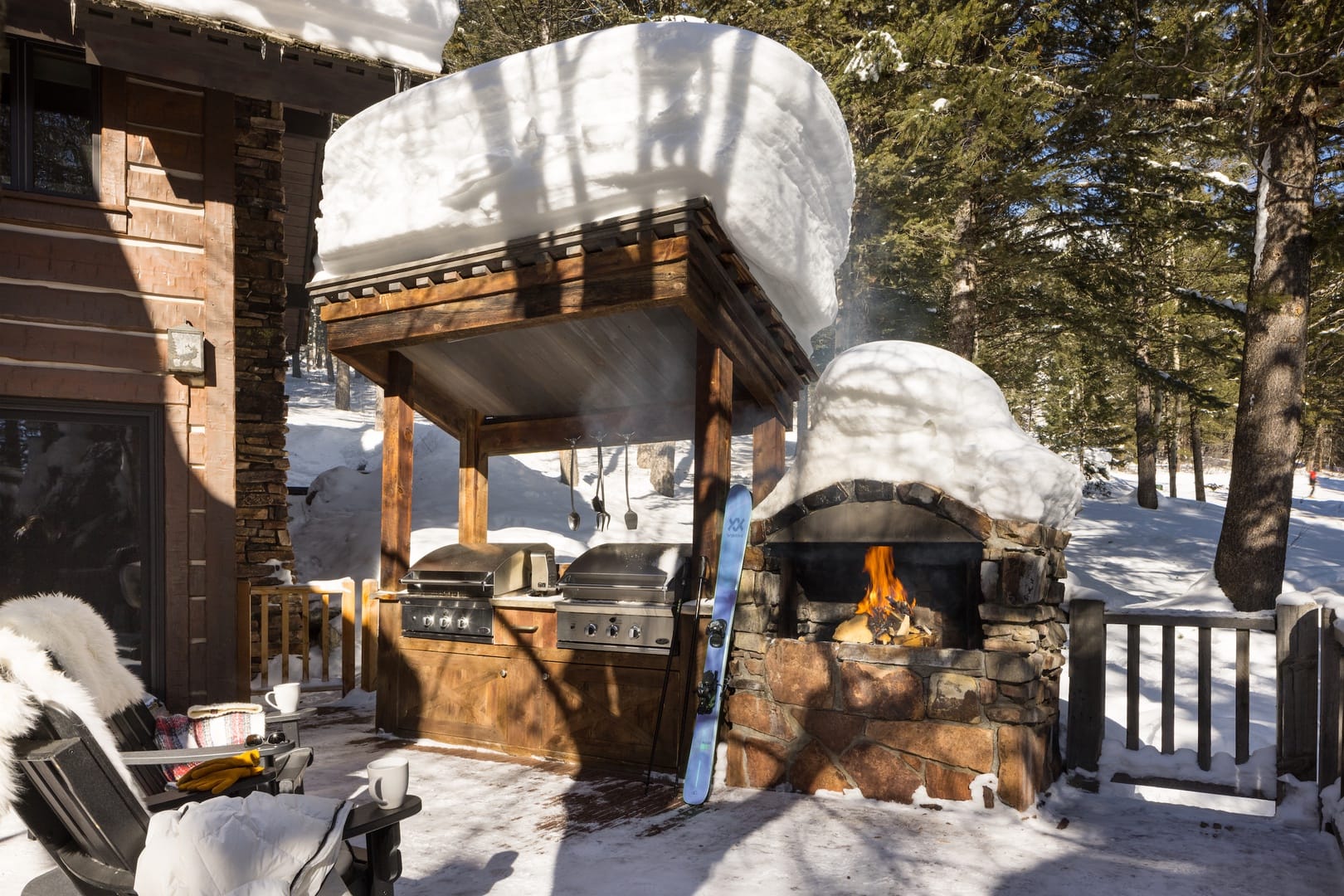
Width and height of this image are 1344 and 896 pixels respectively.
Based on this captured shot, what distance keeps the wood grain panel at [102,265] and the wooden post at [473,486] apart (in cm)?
235

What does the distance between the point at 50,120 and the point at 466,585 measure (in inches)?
175

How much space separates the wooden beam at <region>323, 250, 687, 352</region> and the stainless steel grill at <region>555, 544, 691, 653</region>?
1.49m

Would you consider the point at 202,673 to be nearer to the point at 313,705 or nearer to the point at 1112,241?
the point at 313,705

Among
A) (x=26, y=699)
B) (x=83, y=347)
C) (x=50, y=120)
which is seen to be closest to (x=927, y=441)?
(x=26, y=699)

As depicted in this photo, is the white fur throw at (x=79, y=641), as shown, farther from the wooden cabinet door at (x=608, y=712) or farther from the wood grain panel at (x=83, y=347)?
the wood grain panel at (x=83, y=347)

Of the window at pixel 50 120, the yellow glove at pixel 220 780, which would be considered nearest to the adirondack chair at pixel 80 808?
the yellow glove at pixel 220 780

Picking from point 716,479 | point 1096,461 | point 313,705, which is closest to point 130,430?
point 313,705

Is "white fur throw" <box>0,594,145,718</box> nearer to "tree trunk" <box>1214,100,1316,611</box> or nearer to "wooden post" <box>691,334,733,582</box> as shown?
"wooden post" <box>691,334,733,582</box>

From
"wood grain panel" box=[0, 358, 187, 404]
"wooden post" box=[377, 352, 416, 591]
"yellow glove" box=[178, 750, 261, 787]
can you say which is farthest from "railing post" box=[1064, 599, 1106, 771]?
"wood grain panel" box=[0, 358, 187, 404]

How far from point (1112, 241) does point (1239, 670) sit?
29.7ft

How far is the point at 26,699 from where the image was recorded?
93.7 inches

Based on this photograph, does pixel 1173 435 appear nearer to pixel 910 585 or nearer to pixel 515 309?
pixel 910 585

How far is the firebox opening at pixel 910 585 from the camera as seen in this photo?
521cm

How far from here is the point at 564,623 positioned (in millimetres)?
5461
